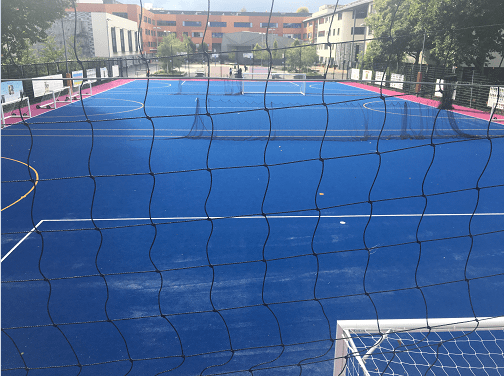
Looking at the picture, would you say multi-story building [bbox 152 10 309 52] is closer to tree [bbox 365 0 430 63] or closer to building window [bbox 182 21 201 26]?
building window [bbox 182 21 201 26]

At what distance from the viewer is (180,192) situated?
8.21 m

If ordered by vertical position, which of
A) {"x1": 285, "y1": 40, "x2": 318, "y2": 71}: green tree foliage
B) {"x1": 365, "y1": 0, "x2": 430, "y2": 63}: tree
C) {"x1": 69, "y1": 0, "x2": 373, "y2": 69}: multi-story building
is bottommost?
{"x1": 285, "y1": 40, "x2": 318, "y2": 71}: green tree foliage

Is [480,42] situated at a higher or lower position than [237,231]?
higher

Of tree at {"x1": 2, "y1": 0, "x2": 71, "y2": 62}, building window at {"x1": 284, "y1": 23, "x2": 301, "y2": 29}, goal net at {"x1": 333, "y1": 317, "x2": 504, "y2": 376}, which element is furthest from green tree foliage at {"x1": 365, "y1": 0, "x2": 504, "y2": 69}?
building window at {"x1": 284, "y1": 23, "x2": 301, "y2": 29}

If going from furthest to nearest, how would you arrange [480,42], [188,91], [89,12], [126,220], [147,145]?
[89,12] → [188,91] → [480,42] → [147,145] → [126,220]

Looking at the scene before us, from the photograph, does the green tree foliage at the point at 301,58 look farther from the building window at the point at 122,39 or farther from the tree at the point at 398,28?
the building window at the point at 122,39

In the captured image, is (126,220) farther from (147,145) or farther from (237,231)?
(147,145)

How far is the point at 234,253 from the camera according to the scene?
5.77 metres

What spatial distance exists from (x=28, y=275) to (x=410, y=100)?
20.0 metres

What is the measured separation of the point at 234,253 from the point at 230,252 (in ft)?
0.22

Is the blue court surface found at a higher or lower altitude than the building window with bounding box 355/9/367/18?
lower

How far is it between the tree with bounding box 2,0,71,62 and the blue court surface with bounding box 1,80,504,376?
10.3m

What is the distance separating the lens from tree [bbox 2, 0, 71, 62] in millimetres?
19688

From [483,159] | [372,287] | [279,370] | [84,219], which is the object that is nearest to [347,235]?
[372,287]
